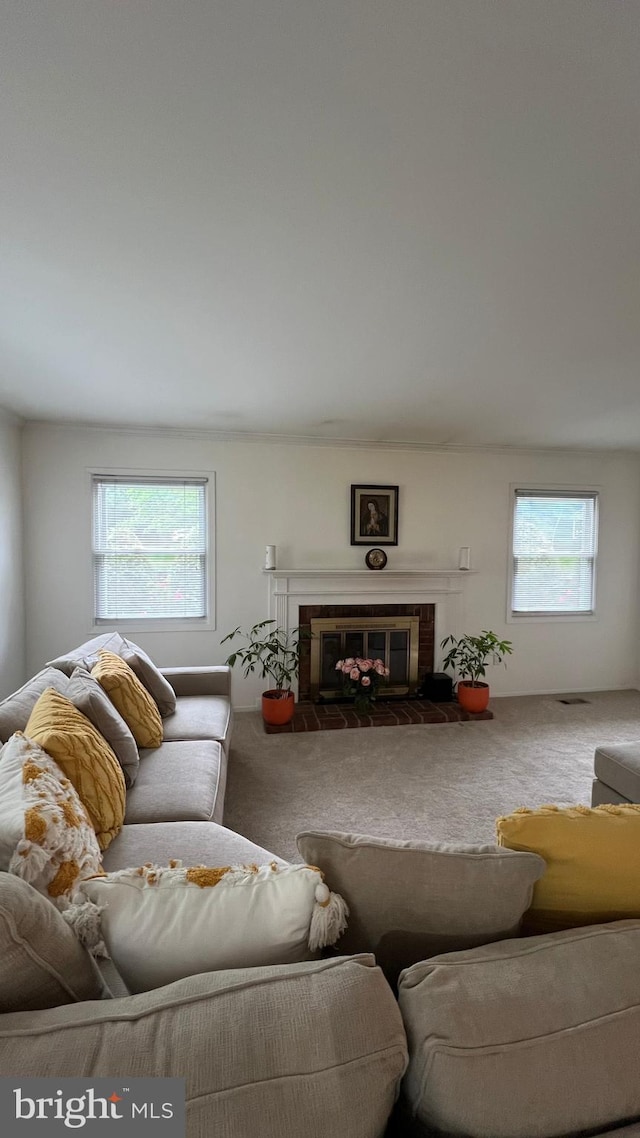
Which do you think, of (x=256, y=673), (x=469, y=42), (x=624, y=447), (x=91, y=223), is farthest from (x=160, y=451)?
(x=624, y=447)

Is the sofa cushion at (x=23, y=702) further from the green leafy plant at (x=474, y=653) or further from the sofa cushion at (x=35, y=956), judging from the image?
the green leafy plant at (x=474, y=653)

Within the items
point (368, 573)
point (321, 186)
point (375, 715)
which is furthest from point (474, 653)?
point (321, 186)

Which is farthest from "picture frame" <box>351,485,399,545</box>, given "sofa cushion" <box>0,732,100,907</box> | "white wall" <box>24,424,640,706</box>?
"sofa cushion" <box>0,732,100,907</box>

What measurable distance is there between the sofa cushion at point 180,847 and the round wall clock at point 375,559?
3.01m

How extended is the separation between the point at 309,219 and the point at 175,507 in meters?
3.06

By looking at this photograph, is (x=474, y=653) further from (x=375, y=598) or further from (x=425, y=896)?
(x=425, y=896)

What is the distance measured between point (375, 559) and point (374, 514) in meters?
0.41

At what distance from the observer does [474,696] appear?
421cm

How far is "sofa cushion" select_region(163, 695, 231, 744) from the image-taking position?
2.56 meters

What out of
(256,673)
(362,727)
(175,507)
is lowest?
(362,727)

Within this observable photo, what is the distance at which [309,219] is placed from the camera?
1429 millimetres

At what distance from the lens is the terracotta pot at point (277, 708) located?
385 cm

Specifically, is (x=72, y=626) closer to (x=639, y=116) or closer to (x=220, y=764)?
(x=220, y=764)

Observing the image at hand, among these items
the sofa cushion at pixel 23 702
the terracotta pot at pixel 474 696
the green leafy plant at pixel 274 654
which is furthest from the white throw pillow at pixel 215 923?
the terracotta pot at pixel 474 696
